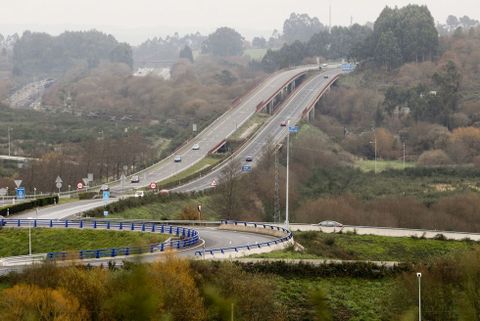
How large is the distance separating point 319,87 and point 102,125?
3282cm

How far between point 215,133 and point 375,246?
7438 centimetres

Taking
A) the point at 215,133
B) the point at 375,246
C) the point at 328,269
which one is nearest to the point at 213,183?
the point at 375,246

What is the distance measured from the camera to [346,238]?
66.1 meters

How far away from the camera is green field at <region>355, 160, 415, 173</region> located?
124375 mm

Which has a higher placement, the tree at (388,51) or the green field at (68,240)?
the tree at (388,51)

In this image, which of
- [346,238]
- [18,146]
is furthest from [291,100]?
[346,238]

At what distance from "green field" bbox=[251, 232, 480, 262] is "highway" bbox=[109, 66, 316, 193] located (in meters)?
31.1

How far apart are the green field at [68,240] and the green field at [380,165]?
222 ft

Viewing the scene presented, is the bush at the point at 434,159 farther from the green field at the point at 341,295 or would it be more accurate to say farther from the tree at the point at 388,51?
the green field at the point at 341,295

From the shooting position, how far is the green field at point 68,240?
2216 inches

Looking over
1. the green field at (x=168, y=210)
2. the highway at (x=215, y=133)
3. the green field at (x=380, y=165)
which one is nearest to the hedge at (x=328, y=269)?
the green field at (x=168, y=210)

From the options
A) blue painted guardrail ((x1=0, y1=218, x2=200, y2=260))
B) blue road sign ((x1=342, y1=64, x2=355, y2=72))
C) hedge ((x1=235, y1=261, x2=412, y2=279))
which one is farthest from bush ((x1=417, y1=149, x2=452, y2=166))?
hedge ((x1=235, y1=261, x2=412, y2=279))

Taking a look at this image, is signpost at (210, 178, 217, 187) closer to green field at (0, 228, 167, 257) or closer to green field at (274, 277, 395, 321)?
green field at (0, 228, 167, 257)

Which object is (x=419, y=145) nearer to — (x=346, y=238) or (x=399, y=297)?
(x=346, y=238)
